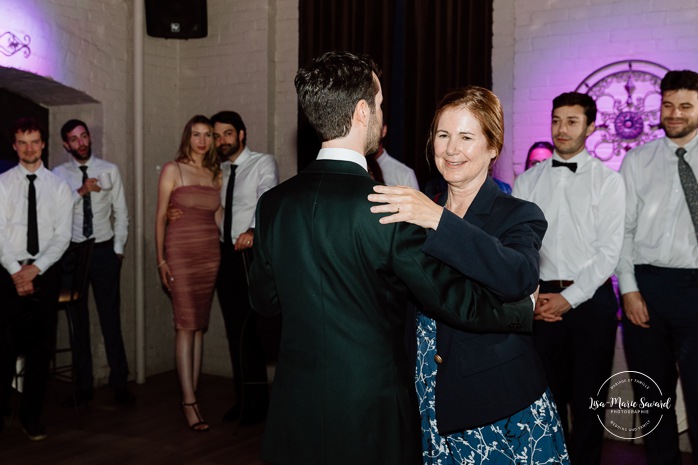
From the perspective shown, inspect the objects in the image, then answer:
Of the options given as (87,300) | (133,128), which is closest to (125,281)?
(87,300)

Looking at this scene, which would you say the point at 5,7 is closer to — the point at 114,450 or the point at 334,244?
the point at 114,450

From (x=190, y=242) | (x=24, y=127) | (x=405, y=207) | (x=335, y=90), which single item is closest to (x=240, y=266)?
(x=190, y=242)

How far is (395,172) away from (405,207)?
2999mm

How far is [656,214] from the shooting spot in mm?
3453

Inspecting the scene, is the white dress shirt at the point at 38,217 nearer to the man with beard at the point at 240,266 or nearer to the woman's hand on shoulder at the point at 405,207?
the man with beard at the point at 240,266

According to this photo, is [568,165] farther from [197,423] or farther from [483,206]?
[197,423]

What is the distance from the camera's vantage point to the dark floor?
12.5ft

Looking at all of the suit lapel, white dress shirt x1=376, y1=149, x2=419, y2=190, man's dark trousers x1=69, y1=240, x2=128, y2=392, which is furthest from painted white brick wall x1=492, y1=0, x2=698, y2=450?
man's dark trousers x1=69, y1=240, x2=128, y2=392

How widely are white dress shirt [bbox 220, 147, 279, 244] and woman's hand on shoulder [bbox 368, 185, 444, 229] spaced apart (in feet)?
10.1

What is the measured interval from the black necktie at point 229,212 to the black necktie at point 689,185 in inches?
104

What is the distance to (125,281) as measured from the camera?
555 centimetres

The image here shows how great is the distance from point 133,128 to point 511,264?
14.8 ft

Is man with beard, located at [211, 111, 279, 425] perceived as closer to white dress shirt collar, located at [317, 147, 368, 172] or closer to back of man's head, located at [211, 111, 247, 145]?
back of man's head, located at [211, 111, 247, 145]

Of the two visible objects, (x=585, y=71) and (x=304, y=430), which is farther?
(x=585, y=71)
